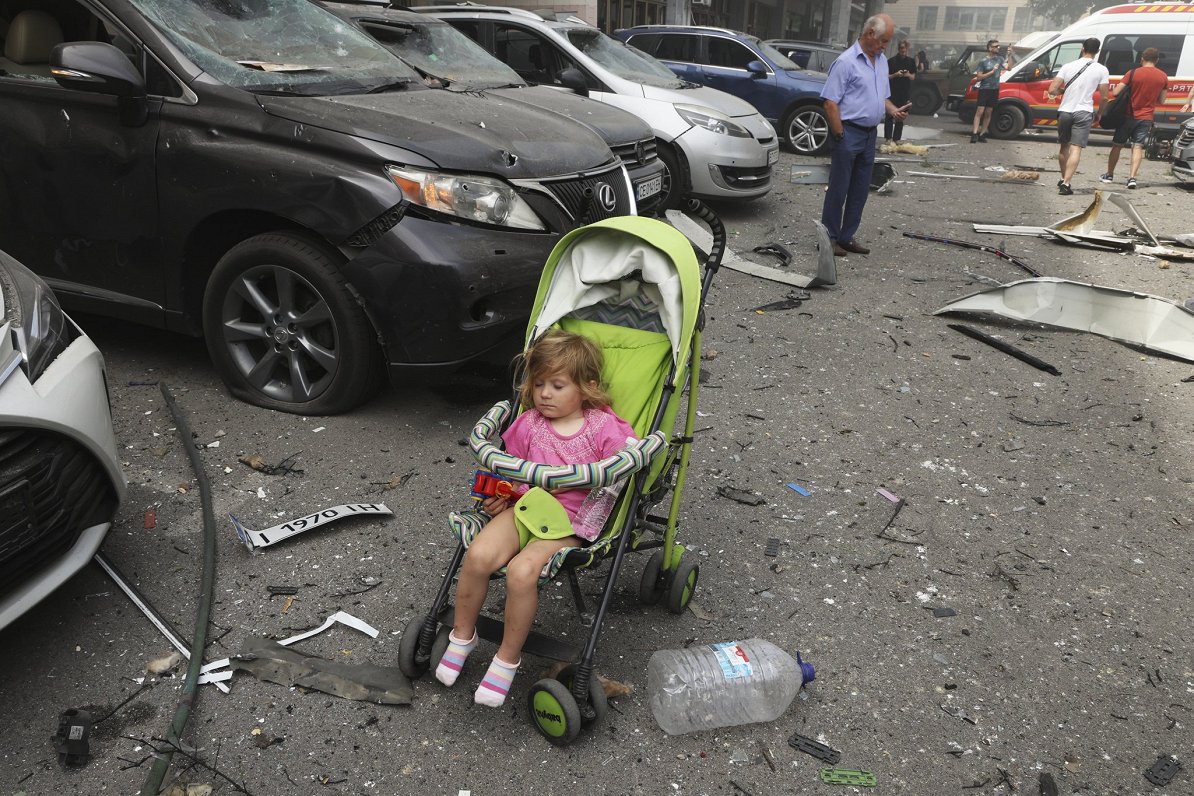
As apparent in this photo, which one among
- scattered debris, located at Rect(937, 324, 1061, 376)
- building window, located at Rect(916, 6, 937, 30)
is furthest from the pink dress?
building window, located at Rect(916, 6, 937, 30)

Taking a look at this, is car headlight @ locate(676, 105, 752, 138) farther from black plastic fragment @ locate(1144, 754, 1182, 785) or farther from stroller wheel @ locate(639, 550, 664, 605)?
black plastic fragment @ locate(1144, 754, 1182, 785)

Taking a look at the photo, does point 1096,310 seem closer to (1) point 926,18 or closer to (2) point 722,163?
(2) point 722,163

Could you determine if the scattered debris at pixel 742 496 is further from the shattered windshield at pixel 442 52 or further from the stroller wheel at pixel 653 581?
the shattered windshield at pixel 442 52

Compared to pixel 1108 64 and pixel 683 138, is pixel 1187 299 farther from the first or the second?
pixel 1108 64

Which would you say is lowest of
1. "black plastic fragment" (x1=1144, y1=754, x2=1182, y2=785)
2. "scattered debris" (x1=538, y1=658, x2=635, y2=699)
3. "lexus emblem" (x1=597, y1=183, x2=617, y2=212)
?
"scattered debris" (x1=538, y1=658, x2=635, y2=699)

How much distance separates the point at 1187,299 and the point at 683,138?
178 inches

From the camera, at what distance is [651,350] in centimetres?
297

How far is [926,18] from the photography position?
75.6 metres

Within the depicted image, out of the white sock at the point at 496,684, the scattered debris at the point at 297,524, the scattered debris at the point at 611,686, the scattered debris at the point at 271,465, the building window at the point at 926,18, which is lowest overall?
the scattered debris at the point at 611,686

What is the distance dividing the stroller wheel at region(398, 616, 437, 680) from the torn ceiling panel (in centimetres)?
492

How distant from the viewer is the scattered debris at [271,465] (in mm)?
3873

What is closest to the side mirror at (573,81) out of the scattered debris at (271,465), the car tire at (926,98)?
the scattered debris at (271,465)

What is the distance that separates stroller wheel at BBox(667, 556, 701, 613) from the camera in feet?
9.72

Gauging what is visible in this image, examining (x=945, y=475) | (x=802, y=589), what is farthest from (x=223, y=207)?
(x=945, y=475)
